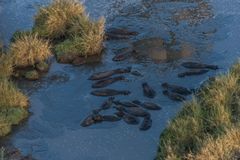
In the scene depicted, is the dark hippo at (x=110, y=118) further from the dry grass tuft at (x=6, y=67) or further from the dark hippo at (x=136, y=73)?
the dry grass tuft at (x=6, y=67)

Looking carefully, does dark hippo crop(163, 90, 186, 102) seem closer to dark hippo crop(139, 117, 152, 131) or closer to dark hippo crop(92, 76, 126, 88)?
dark hippo crop(139, 117, 152, 131)

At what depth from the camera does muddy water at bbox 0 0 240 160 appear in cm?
1611

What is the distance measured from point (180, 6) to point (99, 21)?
474 centimetres

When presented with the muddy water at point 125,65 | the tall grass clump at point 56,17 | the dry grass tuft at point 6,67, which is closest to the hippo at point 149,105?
the muddy water at point 125,65

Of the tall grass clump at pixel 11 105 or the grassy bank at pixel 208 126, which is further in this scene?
the tall grass clump at pixel 11 105

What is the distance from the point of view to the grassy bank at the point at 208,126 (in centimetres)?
1338

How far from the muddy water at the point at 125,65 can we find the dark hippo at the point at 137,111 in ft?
0.98

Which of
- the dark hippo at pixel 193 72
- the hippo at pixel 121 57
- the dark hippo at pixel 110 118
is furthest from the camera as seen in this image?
the hippo at pixel 121 57

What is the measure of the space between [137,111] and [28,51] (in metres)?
5.62

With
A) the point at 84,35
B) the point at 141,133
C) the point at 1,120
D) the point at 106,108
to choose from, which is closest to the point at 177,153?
the point at 141,133

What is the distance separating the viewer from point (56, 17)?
22.4m

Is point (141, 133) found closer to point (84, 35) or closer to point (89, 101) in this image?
point (89, 101)

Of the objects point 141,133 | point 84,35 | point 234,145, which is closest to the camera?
point 234,145

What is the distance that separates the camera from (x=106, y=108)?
58.1 ft
